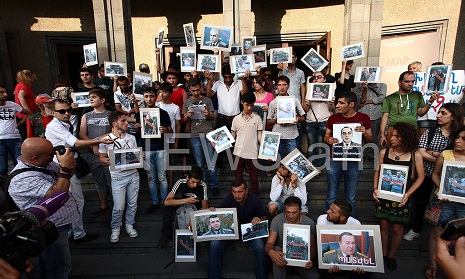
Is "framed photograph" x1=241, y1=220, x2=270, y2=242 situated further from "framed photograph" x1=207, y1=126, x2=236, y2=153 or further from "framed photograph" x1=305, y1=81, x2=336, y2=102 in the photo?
"framed photograph" x1=305, y1=81, x2=336, y2=102

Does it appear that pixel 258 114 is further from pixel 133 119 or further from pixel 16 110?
pixel 16 110

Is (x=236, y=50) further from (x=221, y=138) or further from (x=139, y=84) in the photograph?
(x=221, y=138)

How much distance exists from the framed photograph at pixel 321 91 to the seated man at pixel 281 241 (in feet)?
6.95

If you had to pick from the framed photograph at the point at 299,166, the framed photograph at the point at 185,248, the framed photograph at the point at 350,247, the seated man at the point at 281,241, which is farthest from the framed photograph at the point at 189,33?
the framed photograph at the point at 350,247

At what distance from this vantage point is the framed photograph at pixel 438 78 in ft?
13.8

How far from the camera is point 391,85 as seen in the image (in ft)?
30.1

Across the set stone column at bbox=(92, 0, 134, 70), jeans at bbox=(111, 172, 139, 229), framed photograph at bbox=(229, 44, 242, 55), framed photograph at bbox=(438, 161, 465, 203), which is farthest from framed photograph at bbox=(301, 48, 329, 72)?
stone column at bbox=(92, 0, 134, 70)

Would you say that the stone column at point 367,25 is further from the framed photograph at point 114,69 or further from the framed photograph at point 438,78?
the framed photograph at point 114,69

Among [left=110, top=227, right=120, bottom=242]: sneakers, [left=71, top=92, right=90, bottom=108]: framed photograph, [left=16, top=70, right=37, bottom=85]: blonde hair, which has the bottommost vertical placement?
[left=110, top=227, right=120, bottom=242]: sneakers

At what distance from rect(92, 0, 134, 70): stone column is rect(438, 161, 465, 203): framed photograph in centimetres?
745

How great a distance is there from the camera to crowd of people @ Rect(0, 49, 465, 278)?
3.22 meters

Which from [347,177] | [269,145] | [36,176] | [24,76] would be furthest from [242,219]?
[24,76]

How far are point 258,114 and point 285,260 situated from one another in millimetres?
2571

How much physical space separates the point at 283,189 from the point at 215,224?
115 centimetres
